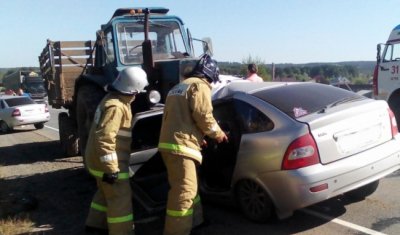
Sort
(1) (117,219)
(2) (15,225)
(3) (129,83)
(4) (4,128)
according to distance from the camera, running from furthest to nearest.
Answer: (4) (4,128) → (2) (15,225) → (3) (129,83) → (1) (117,219)

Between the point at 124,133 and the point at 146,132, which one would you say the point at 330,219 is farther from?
the point at 146,132

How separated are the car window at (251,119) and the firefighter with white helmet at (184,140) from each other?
0.38 m

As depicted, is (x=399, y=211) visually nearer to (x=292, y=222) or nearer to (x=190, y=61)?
(x=292, y=222)

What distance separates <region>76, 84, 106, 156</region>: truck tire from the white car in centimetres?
1020

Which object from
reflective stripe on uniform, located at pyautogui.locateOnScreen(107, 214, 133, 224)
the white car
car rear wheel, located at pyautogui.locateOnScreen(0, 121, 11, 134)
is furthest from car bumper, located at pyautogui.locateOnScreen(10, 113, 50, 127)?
reflective stripe on uniform, located at pyautogui.locateOnScreen(107, 214, 133, 224)

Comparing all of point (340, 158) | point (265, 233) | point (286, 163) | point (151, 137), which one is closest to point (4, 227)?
point (151, 137)

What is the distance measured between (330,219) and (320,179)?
0.88 m

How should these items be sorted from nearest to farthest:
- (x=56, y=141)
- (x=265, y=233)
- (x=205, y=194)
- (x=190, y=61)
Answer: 1. (x=265, y=233)
2. (x=205, y=194)
3. (x=190, y=61)
4. (x=56, y=141)

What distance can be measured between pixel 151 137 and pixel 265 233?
2200 millimetres

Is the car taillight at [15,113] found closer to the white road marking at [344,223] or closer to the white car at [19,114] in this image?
the white car at [19,114]

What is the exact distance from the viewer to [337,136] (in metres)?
4.39

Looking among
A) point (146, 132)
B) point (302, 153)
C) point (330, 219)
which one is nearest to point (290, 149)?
point (302, 153)

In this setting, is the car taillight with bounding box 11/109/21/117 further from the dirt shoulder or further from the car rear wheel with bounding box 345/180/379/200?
the car rear wheel with bounding box 345/180/379/200

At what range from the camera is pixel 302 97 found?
4.85m
